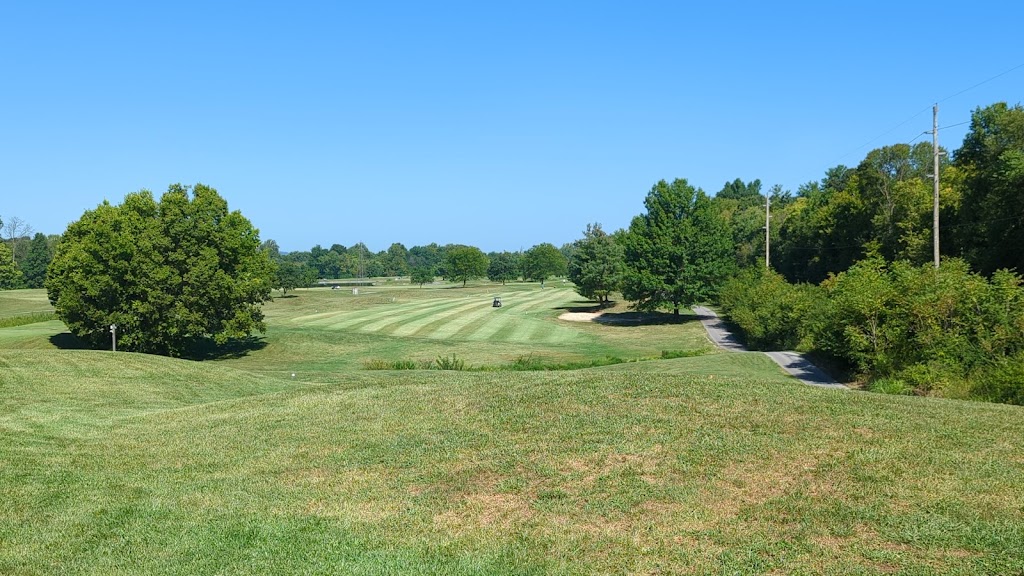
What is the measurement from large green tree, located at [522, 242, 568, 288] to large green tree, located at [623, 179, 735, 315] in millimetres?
89617

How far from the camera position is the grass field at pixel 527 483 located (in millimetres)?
8673

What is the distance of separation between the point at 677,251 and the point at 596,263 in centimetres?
1914

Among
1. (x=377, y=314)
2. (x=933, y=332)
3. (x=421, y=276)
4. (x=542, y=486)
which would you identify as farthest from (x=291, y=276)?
(x=542, y=486)

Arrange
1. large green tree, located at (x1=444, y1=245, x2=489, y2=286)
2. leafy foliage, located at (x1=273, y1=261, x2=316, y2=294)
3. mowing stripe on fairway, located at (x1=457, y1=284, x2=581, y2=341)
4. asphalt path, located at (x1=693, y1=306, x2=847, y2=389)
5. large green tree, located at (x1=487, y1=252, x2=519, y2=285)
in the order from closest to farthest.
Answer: asphalt path, located at (x1=693, y1=306, x2=847, y2=389) < mowing stripe on fairway, located at (x1=457, y1=284, x2=581, y2=341) < leafy foliage, located at (x1=273, y1=261, x2=316, y2=294) < large green tree, located at (x1=444, y1=245, x2=489, y2=286) < large green tree, located at (x1=487, y1=252, x2=519, y2=285)

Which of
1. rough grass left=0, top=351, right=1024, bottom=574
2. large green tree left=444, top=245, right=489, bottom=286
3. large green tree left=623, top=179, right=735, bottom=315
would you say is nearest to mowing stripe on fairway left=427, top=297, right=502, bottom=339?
large green tree left=623, top=179, right=735, bottom=315

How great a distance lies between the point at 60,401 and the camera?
2205cm

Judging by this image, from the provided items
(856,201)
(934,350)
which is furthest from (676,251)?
(934,350)

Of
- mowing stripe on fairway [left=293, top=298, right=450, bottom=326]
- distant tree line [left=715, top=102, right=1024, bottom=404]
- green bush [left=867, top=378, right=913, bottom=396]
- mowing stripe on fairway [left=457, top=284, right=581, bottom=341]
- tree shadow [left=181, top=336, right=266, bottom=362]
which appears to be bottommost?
tree shadow [left=181, top=336, right=266, bottom=362]

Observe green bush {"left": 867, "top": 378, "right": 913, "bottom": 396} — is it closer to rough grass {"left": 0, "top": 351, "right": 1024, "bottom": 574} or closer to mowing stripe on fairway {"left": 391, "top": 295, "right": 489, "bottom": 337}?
rough grass {"left": 0, "top": 351, "right": 1024, "bottom": 574}

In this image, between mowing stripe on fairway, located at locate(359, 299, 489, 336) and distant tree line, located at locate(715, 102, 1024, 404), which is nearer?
distant tree line, located at locate(715, 102, 1024, 404)

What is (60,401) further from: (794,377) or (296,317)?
(296,317)

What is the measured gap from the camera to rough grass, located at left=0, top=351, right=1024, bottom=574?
866cm

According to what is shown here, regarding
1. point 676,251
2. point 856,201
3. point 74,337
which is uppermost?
point 856,201

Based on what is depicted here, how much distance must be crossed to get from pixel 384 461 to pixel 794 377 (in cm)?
1967
